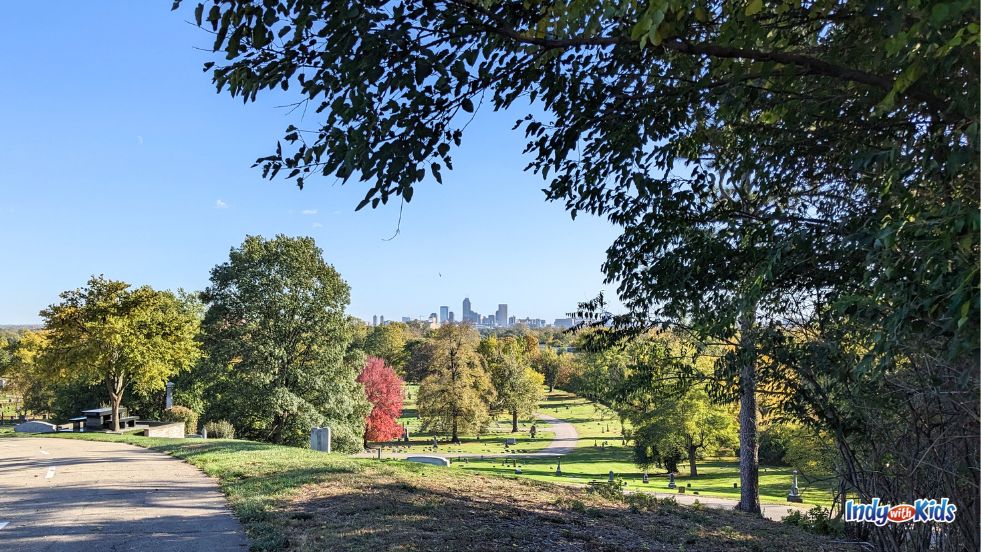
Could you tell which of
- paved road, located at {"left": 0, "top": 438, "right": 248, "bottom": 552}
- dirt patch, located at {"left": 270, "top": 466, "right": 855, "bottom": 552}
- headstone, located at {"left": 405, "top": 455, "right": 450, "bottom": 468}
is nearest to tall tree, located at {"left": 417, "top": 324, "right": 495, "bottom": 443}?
headstone, located at {"left": 405, "top": 455, "right": 450, "bottom": 468}

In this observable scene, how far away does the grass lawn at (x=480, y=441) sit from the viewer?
138ft

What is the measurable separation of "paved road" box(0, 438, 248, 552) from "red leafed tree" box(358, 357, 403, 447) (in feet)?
76.5

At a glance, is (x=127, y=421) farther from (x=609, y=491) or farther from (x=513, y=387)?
(x=513, y=387)

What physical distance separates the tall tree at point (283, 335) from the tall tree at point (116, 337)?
5.11 feet

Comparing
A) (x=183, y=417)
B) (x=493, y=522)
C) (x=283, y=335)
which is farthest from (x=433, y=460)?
(x=183, y=417)

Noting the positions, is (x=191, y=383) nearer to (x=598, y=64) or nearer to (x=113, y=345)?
(x=113, y=345)

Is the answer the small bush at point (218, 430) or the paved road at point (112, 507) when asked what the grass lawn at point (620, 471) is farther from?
the paved road at point (112, 507)

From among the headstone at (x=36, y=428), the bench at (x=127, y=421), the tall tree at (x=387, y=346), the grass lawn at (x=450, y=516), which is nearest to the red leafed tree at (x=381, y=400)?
the bench at (x=127, y=421)

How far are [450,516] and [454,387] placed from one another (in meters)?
35.1

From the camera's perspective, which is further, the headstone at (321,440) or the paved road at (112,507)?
the headstone at (321,440)

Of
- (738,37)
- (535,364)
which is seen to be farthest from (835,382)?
(535,364)

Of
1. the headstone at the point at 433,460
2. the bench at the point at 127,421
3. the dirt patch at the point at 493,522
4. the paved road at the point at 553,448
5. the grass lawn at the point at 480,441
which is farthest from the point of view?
the grass lawn at the point at 480,441

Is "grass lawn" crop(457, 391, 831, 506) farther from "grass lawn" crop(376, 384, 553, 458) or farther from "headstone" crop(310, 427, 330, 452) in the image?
"headstone" crop(310, 427, 330, 452)

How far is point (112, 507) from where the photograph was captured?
8008 millimetres
